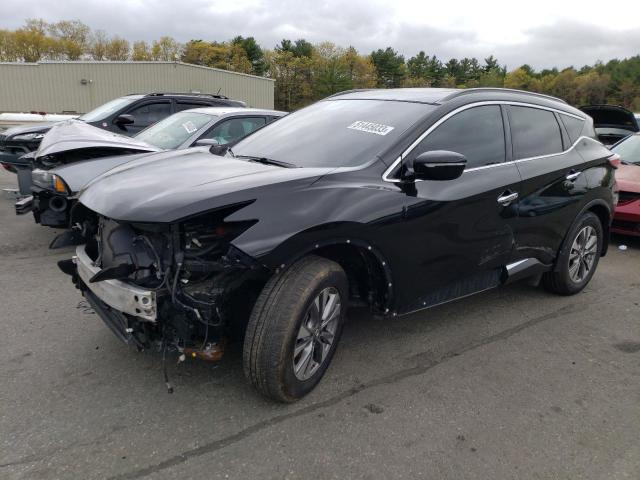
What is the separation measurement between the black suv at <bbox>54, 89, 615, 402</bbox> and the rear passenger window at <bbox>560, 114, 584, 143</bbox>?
0.30 meters

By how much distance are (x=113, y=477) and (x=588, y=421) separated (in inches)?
95.7

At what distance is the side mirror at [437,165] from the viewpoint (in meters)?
2.86

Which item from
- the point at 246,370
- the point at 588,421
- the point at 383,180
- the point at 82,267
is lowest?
the point at 588,421

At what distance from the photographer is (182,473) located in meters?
2.22

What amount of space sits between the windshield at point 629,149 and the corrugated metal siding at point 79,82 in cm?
2923

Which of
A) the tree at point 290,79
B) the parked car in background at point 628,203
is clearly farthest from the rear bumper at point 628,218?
the tree at point 290,79

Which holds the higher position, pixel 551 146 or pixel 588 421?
pixel 551 146

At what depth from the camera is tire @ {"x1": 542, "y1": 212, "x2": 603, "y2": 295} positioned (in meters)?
4.37

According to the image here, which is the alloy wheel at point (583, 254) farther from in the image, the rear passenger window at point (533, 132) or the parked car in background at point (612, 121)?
the parked car in background at point (612, 121)

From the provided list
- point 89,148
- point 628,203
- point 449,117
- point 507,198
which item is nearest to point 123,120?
point 89,148

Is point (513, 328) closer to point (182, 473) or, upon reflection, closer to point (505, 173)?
point (505, 173)

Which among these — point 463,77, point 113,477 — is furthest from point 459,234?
point 463,77

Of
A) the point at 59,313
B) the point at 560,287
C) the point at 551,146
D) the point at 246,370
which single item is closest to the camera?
the point at 246,370

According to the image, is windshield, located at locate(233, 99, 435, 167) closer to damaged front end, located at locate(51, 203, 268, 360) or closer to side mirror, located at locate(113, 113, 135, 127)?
damaged front end, located at locate(51, 203, 268, 360)
